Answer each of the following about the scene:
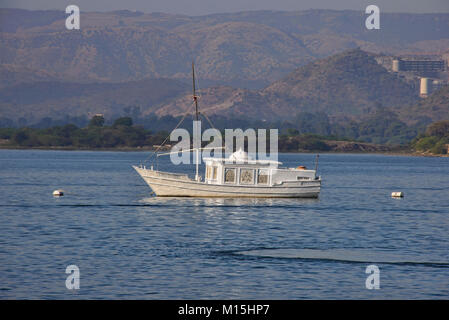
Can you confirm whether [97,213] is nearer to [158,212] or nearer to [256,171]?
[158,212]

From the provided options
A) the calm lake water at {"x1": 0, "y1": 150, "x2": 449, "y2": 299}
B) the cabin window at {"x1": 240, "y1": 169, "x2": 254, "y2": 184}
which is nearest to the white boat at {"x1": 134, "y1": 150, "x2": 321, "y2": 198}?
the cabin window at {"x1": 240, "y1": 169, "x2": 254, "y2": 184}

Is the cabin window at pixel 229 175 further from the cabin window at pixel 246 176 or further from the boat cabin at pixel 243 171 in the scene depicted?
A: the cabin window at pixel 246 176

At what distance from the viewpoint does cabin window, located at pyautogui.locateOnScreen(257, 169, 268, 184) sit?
88562mm

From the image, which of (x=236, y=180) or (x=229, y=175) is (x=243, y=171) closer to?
(x=236, y=180)

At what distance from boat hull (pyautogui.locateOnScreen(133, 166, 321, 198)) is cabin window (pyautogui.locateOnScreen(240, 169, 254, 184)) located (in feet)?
2.14

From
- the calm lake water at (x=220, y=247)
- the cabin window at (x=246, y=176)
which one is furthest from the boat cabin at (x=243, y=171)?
the calm lake water at (x=220, y=247)

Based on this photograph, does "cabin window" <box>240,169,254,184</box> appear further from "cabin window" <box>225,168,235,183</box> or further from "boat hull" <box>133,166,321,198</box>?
"cabin window" <box>225,168,235,183</box>

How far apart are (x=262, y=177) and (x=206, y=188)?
624cm

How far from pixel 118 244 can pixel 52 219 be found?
18.5m

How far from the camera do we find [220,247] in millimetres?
57500

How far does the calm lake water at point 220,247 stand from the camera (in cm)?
4303
